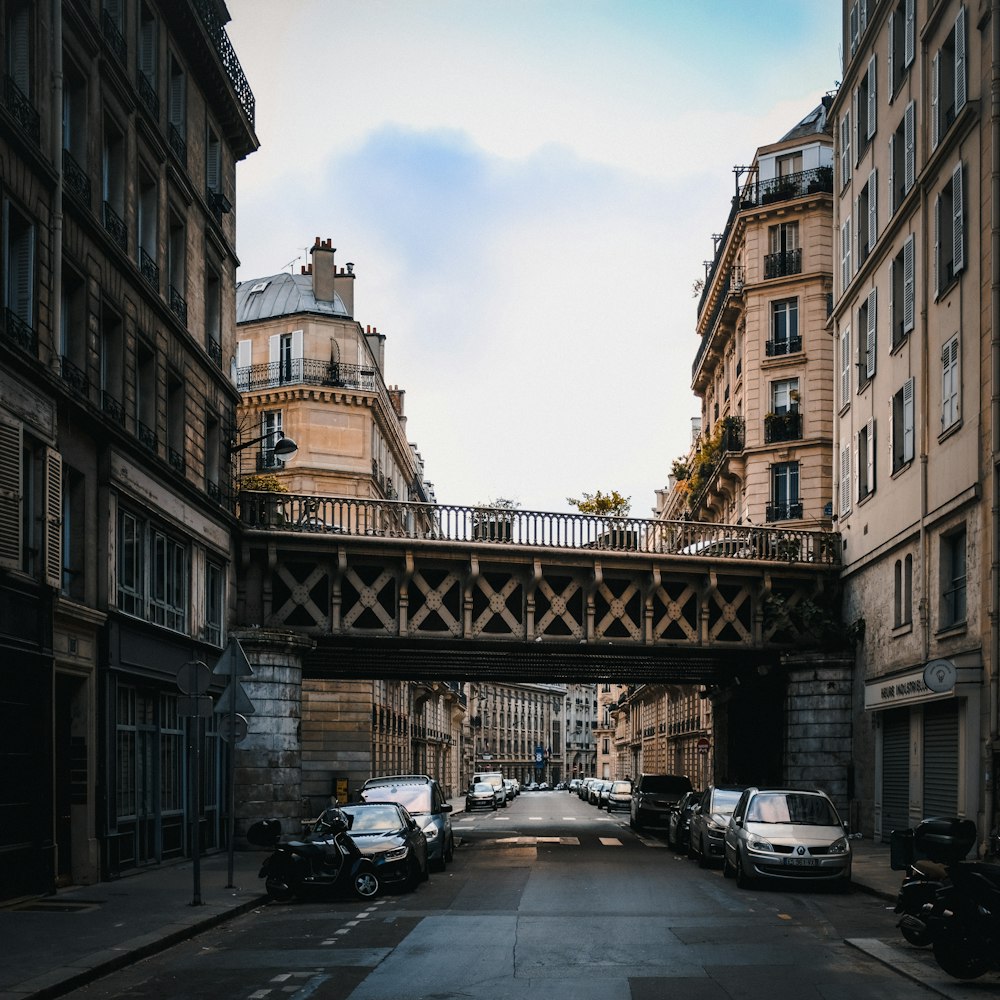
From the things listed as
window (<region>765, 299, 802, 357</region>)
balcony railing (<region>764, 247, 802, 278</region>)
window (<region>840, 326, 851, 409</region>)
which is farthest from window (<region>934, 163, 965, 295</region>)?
balcony railing (<region>764, 247, 802, 278</region>)

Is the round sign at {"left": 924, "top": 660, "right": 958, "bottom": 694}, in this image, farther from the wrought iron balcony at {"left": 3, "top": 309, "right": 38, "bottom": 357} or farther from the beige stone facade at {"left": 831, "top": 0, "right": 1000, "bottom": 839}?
the wrought iron balcony at {"left": 3, "top": 309, "right": 38, "bottom": 357}

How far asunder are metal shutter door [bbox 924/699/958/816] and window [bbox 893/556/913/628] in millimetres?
2490

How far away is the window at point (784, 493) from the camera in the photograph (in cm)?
5256

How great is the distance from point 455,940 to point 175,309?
16656 millimetres

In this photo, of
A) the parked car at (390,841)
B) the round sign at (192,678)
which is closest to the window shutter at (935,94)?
the parked car at (390,841)

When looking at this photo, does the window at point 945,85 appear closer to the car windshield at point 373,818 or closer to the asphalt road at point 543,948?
the asphalt road at point 543,948

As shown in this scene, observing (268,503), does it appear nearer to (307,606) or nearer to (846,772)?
(307,606)

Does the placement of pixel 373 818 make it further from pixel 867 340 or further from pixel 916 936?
pixel 867 340

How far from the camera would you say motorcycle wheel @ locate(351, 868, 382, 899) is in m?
20.5

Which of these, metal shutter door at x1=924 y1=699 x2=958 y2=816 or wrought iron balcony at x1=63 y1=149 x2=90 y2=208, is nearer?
wrought iron balcony at x1=63 y1=149 x2=90 y2=208

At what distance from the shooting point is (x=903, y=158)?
33.0m

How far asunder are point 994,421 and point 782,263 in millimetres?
29217

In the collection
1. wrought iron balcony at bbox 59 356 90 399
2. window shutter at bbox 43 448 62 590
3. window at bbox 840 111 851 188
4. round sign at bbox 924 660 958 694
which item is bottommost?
round sign at bbox 924 660 958 694

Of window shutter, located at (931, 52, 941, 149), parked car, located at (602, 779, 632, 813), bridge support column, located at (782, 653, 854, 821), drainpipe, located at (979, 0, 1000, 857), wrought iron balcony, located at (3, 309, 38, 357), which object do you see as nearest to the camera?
wrought iron balcony, located at (3, 309, 38, 357)
